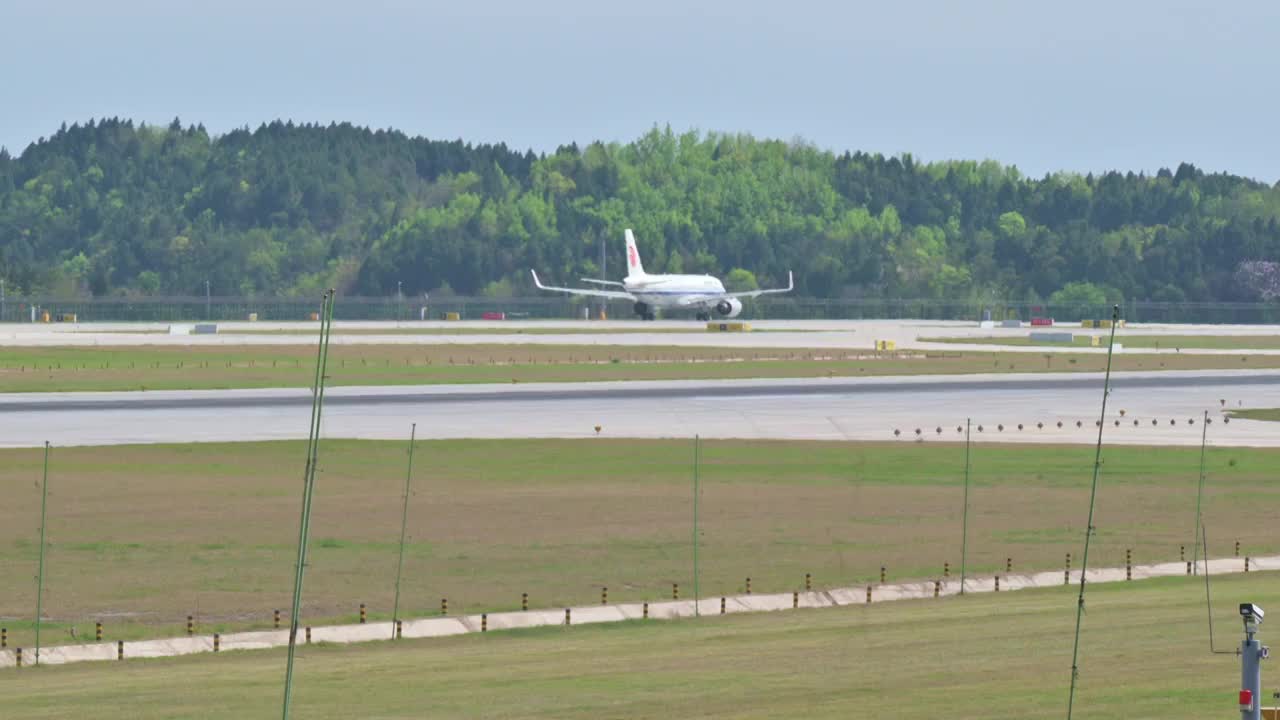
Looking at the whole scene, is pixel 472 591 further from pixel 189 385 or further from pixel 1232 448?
pixel 189 385

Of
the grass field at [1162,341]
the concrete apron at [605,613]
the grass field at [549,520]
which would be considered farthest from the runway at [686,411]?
the grass field at [1162,341]

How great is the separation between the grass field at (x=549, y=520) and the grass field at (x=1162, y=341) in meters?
97.9

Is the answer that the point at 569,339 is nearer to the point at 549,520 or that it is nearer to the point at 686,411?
the point at 686,411

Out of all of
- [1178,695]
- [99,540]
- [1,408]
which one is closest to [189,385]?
[1,408]

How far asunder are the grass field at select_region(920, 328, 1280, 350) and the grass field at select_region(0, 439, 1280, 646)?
97869 millimetres

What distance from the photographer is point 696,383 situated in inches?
4168

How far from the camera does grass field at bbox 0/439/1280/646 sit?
39.3 metres

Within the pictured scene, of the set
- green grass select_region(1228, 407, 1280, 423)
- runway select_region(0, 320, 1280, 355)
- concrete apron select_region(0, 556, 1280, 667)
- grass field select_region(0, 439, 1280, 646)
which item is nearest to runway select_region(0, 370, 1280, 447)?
green grass select_region(1228, 407, 1280, 423)

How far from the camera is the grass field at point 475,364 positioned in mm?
111125

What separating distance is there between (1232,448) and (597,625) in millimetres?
40970

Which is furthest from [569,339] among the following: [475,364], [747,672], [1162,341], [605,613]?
[747,672]

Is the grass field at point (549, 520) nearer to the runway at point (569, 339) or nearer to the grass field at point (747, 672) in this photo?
the grass field at point (747, 672)

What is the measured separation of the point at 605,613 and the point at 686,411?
4912 cm

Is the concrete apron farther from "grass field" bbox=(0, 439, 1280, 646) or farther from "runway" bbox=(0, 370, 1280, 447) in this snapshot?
"runway" bbox=(0, 370, 1280, 447)
